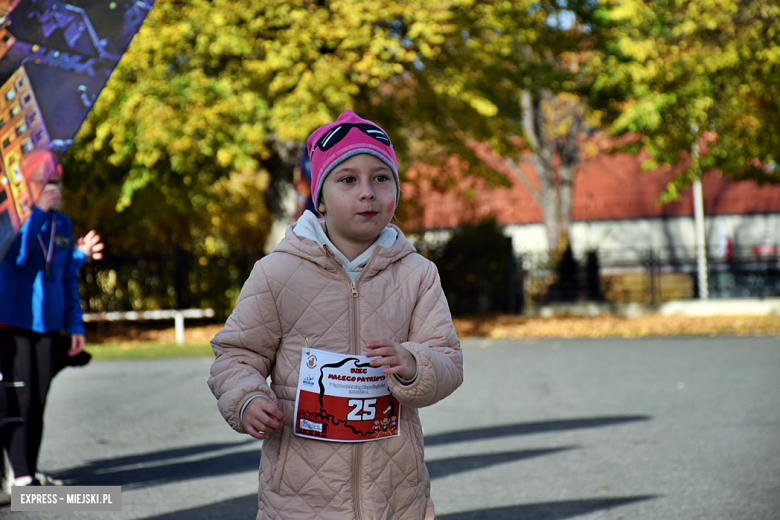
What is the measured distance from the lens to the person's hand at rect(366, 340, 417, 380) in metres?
2.09

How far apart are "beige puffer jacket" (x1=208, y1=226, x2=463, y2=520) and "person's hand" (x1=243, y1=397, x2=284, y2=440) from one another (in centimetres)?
7

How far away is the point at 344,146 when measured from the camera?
2.38 meters

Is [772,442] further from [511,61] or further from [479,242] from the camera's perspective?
[479,242]

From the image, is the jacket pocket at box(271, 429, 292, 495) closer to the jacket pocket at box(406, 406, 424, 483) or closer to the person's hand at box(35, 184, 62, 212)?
the jacket pocket at box(406, 406, 424, 483)

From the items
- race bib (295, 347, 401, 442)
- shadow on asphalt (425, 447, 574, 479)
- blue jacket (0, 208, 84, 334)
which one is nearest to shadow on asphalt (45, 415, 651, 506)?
shadow on asphalt (425, 447, 574, 479)

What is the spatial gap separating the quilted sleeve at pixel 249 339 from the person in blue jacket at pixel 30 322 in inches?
102

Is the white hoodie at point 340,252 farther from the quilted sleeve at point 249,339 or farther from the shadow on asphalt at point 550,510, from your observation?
the shadow on asphalt at point 550,510

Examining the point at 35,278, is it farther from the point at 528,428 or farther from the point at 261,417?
the point at 528,428

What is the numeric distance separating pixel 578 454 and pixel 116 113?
32.3ft

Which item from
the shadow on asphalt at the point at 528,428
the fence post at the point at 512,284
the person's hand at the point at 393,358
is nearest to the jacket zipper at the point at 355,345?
the person's hand at the point at 393,358

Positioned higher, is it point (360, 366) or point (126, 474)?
point (360, 366)

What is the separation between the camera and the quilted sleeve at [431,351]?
221 cm

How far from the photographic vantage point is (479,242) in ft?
63.4

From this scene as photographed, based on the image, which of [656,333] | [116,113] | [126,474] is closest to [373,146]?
[126,474]
